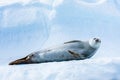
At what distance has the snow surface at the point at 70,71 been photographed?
2789mm

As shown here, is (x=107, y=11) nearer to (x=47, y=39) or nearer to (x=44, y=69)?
(x=47, y=39)

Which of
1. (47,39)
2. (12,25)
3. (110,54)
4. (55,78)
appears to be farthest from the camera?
(12,25)

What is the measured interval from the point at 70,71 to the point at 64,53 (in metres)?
0.88

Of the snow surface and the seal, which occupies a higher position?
the snow surface

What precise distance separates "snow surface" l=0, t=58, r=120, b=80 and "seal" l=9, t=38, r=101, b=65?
2.19 ft

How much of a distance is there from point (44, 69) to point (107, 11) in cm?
244

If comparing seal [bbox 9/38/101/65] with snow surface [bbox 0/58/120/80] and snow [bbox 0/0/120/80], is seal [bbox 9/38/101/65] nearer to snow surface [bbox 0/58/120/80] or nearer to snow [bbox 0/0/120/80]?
snow [bbox 0/0/120/80]

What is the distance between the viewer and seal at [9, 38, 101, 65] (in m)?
3.70

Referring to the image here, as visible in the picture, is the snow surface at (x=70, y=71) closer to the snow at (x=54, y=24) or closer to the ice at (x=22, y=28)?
the snow at (x=54, y=24)

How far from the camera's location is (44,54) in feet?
12.2

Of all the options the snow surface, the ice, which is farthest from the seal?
the ice

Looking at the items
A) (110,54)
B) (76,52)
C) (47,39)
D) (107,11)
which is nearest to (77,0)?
(107,11)

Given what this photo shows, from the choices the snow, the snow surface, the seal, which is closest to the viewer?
the snow surface

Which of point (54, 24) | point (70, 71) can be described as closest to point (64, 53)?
point (70, 71)
